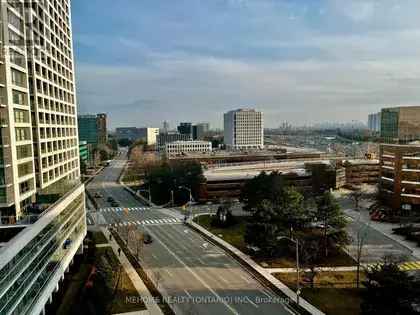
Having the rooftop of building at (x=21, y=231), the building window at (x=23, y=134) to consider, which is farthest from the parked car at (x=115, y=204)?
the building window at (x=23, y=134)

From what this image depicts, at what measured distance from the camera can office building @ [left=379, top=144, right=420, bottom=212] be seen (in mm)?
55531

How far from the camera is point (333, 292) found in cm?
2981

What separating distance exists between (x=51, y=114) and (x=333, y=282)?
3155 cm

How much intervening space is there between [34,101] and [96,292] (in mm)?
17298

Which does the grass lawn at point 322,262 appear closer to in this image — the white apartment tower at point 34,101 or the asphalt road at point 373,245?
the asphalt road at point 373,245

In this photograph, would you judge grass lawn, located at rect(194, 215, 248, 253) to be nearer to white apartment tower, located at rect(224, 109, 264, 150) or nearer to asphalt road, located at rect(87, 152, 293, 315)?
asphalt road, located at rect(87, 152, 293, 315)

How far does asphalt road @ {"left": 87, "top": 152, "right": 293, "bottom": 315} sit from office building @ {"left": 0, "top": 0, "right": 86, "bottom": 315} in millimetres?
9169

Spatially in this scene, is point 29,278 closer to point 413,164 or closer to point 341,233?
point 341,233

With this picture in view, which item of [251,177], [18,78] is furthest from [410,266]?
[18,78]

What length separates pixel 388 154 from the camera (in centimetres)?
6019

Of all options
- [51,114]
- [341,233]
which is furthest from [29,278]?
[341,233]

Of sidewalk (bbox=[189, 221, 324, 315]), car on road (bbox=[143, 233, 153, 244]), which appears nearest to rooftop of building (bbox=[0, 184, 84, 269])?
car on road (bbox=[143, 233, 153, 244])

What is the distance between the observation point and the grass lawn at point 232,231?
43094mm

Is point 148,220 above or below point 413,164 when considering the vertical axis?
below
